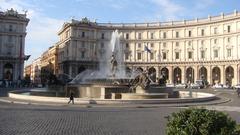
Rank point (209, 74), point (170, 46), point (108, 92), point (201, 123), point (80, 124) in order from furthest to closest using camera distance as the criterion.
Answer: point (170, 46) < point (209, 74) < point (108, 92) < point (80, 124) < point (201, 123)

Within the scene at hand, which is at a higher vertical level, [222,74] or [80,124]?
[222,74]

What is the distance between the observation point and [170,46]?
107 meters

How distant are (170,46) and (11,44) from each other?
47125 millimetres

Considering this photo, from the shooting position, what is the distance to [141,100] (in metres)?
26.4

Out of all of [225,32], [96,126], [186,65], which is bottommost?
[96,126]

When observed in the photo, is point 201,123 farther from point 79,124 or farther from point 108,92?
point 108,92

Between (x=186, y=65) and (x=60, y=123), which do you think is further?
(x=186, y=65)

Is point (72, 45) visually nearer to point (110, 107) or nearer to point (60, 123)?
point (110, 107)

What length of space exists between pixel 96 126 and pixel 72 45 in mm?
94953

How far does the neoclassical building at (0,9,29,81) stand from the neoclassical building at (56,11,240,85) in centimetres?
1813

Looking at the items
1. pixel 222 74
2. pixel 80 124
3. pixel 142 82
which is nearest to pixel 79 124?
pixel 80 124

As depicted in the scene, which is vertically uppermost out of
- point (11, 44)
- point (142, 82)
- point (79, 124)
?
point (11, 44)

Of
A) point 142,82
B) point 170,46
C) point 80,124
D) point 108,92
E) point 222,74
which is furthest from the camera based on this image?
point 170,46

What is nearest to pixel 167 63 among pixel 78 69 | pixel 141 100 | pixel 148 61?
pixel 148 61
